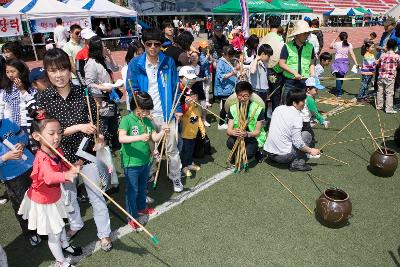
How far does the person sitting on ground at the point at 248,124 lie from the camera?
16.9 ft

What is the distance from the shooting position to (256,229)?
12.9 feet

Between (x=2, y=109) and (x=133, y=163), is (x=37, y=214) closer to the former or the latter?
(x=133, y=163)

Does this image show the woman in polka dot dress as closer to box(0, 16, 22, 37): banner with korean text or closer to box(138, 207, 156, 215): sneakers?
box(138, 207, 156, 215): sneakers

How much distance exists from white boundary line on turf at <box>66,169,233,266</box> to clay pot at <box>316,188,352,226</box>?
174cm

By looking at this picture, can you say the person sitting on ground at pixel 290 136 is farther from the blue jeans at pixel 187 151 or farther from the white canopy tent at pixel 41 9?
the white canopy tent at pixel 41 9

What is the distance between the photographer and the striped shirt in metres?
7.90

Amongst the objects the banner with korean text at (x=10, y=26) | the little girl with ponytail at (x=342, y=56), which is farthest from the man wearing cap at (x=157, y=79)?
the banner with korean text at (x=10, y=26)

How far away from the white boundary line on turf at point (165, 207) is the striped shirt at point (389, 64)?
5401 millimetres

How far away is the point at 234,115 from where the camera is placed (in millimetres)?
5434

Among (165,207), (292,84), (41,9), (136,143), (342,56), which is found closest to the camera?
(136,143)

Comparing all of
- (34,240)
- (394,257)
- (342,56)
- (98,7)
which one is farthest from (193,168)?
(98,7)

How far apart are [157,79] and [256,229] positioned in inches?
90.6

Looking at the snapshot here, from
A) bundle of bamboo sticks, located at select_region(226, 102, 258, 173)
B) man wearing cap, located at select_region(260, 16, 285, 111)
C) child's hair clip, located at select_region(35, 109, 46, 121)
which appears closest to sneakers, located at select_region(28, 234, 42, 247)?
child's hair clip, located at select_region(35, 109, 46, 121)

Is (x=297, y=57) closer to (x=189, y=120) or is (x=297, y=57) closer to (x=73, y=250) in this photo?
(x=189, y=120)
